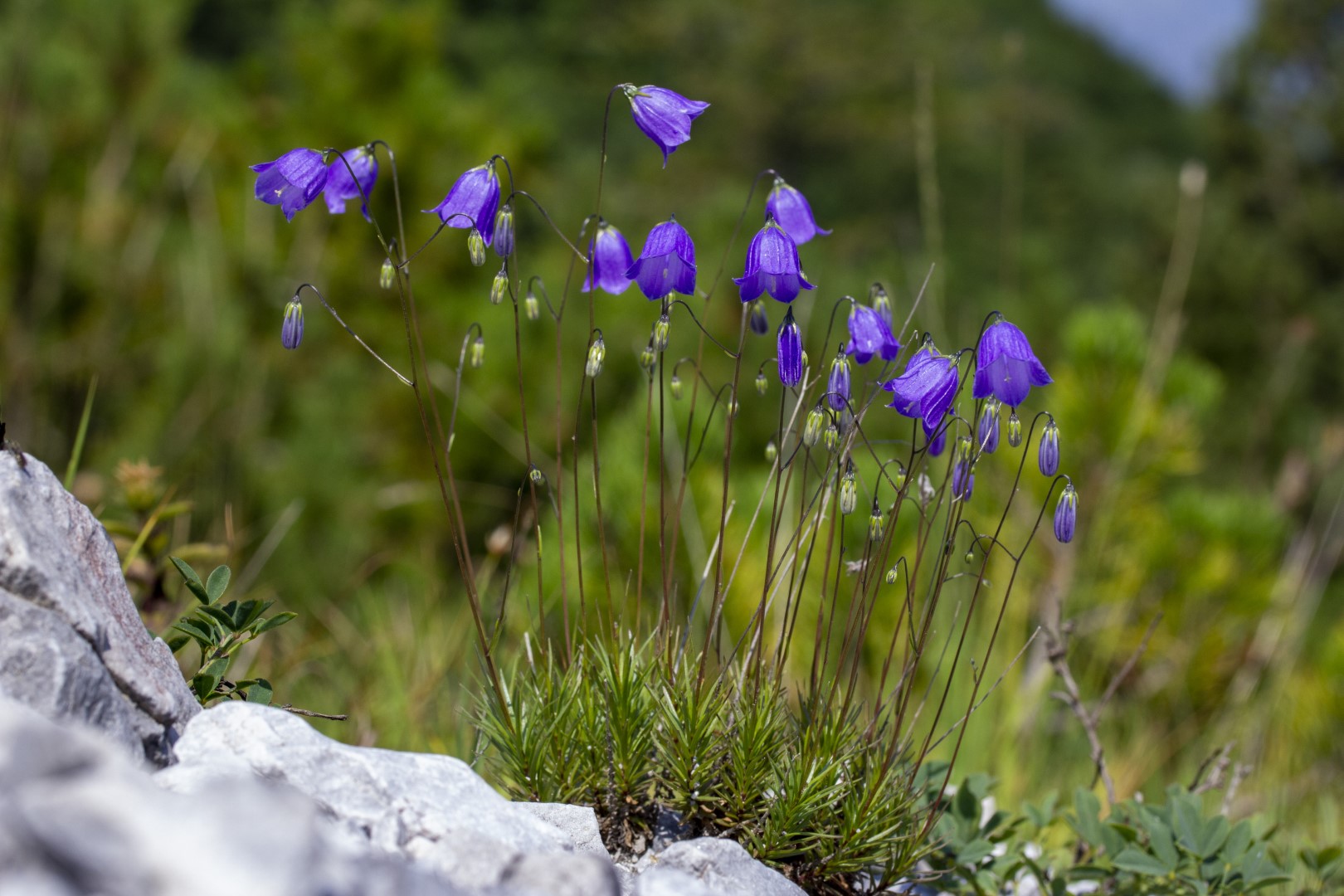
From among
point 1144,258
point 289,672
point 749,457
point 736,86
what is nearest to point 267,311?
point 749,457

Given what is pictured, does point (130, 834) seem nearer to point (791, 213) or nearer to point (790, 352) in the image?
point (790, 352)

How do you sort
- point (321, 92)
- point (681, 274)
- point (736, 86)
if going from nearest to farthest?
point (681, 274) < point (321, 92) < point (736, 86)

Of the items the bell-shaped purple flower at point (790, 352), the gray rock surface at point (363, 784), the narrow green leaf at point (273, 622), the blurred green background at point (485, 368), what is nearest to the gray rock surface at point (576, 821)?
the gray rock surface at point (363, 784)

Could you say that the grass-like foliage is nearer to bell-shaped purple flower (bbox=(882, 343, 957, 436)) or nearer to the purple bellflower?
bell-shaped purple flower (bbox=(882, 343, 957, 436))

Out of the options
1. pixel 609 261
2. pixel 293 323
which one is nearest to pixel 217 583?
pixel 293 323

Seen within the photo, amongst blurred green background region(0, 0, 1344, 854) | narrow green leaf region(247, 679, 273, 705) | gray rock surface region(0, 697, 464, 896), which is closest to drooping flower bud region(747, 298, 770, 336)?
blurred green background region(0, 0, 1344, 854)

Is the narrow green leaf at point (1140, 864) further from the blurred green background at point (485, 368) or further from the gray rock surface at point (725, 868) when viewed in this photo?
the blurred green background at point (485, 368)

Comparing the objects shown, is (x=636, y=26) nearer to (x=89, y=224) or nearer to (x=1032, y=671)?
(x=89, y=224)
